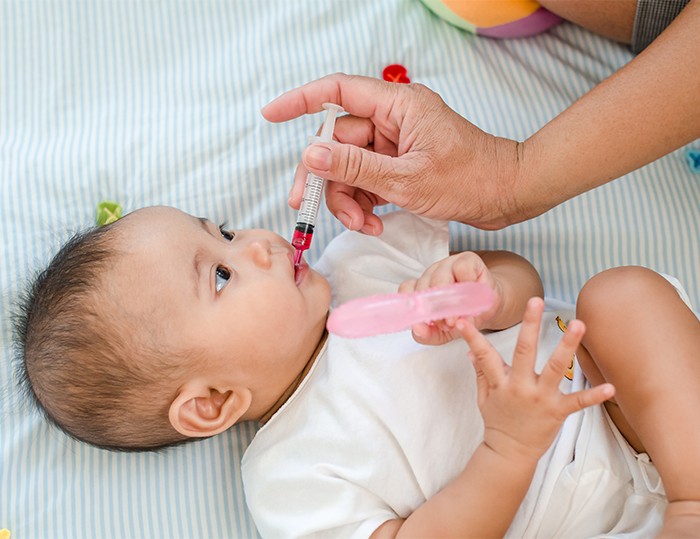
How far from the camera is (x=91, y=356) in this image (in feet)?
3.73

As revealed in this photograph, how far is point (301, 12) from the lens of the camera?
1757mm

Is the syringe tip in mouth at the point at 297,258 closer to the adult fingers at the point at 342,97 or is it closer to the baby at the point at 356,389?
the baby at the point at 356,389

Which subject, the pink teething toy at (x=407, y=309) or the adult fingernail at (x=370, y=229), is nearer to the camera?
the pink teething toy at (x=407, y=309)

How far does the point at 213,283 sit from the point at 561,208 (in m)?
0.73

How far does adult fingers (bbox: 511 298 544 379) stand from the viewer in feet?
3.18

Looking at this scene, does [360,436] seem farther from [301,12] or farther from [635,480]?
[301,12]

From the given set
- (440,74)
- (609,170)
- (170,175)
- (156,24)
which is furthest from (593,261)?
(156,24)

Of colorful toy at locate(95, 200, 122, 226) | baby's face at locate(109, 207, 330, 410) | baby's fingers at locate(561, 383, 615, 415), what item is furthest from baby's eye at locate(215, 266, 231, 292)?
baby's fingers at locate(561, 383, 615, 415)

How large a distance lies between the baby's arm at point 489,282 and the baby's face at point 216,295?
7.5 inches

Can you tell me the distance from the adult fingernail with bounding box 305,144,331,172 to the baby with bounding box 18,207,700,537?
0.54 feet

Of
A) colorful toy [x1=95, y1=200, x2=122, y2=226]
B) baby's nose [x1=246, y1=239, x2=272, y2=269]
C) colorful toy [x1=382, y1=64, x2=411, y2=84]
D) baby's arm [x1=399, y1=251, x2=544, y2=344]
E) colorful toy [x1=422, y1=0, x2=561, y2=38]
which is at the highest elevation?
colorful toy [x1=422, y1=0, x2=561, y2=38]

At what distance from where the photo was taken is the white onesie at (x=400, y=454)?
3.87 feet

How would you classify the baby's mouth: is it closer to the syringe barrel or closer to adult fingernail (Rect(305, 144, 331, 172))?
the syringe barrel

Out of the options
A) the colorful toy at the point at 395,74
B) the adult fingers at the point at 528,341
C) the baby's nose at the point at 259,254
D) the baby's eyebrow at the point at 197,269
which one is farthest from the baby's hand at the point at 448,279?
the colorful toy at the point at 395,74
